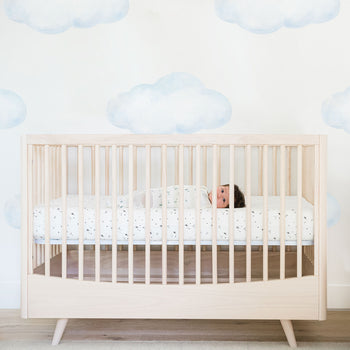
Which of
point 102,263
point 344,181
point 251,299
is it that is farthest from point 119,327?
point 344,181

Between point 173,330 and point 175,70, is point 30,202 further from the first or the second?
point 175,70

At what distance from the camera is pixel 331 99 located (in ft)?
7.48

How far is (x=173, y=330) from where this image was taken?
1.92 m

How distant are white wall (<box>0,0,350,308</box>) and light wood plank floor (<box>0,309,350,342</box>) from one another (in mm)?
370

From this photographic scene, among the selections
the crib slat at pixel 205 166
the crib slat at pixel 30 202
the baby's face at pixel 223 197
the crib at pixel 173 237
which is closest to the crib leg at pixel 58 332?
the crib at pixel 173 237

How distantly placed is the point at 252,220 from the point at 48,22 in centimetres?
153

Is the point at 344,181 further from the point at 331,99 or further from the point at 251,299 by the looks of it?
the point at 251,299

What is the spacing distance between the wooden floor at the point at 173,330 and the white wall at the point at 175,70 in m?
0.36

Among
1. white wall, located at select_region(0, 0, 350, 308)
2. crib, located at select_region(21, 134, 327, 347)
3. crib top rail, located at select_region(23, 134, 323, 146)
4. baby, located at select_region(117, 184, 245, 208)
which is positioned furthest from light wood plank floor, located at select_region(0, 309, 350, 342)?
crib top rail, located at select_region(23, 134, 323, 146)

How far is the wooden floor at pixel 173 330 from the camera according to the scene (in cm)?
183

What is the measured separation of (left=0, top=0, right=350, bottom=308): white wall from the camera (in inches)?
90.1

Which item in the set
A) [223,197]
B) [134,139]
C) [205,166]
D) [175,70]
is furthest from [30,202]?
[175,70]

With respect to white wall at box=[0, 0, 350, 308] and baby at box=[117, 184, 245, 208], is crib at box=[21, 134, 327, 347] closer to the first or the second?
baby at box=[117, 184, 245, 208]

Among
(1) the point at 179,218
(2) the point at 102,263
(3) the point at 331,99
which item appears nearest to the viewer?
(1) the point at 179,218
